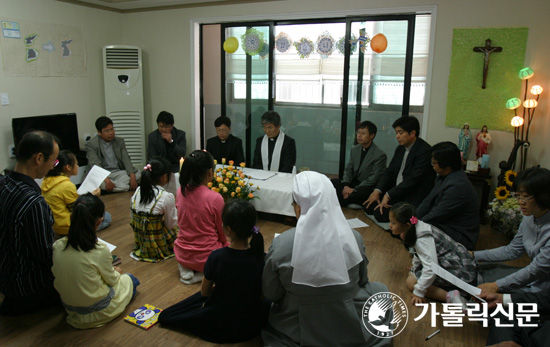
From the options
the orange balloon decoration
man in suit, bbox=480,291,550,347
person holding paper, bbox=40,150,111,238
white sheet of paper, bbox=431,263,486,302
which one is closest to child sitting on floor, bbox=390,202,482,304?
white sheet of paper, bbox=431,263,486,302

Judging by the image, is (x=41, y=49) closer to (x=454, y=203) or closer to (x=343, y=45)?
(x=343, y=45)

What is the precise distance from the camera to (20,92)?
493cm

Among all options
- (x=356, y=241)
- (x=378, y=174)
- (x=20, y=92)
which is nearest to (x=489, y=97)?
(x=378, y=174)

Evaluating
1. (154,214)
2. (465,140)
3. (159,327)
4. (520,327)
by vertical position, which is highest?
(465,140)

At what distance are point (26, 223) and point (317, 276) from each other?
158 cm

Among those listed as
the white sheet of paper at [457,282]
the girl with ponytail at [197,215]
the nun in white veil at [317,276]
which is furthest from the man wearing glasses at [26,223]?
the white sheet of paper at [457,282]

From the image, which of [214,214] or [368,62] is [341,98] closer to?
[368,62]

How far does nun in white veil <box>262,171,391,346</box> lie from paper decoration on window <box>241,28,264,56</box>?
12.8 feet

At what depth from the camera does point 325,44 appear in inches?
205

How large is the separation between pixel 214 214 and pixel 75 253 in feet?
3.02

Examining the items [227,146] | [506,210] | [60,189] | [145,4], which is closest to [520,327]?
[506,210]

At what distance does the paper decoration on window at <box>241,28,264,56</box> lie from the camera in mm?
5512

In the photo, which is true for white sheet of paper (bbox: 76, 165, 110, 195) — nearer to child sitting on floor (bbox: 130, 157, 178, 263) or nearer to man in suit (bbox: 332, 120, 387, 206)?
child sitting on floor (bbox: 130, 157, 178, 263)

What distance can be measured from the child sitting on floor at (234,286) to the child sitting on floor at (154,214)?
3.10 feet
